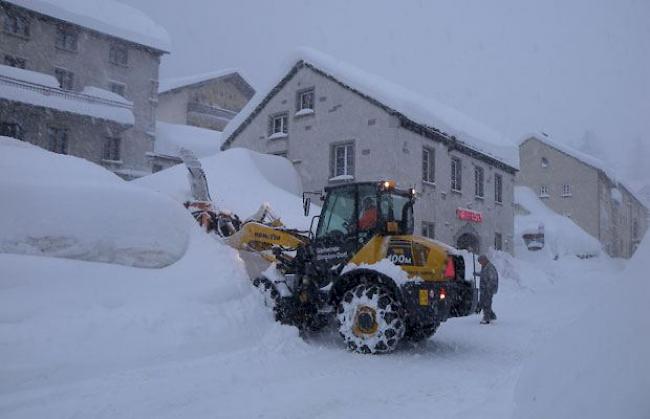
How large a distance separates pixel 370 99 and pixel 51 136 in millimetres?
18394

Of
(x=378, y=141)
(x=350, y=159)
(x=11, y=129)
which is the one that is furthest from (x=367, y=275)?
(x=11, y=129)

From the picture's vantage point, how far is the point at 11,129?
26.9 metres

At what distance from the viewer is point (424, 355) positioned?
7648 mm

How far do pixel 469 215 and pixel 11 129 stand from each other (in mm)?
23123

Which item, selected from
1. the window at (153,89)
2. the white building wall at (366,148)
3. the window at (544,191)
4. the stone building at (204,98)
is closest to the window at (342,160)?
the white building wall at (366,148)

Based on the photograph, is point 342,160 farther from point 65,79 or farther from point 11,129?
point 65,79

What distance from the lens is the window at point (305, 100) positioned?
72.5 feet

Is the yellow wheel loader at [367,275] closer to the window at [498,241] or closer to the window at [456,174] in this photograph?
the window at [456,174]

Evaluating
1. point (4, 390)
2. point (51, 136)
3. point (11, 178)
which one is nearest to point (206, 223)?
point (11, 178)

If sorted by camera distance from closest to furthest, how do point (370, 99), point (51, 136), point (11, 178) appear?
point (11, 178) < point (370, 99) < point (51, 136)

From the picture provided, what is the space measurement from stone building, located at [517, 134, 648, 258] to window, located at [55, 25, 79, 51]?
32043mm

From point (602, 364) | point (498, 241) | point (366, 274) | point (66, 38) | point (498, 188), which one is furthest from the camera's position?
point (66, 38)

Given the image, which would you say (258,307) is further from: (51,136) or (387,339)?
(51,136)

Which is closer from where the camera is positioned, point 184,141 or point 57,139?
point 57,139
